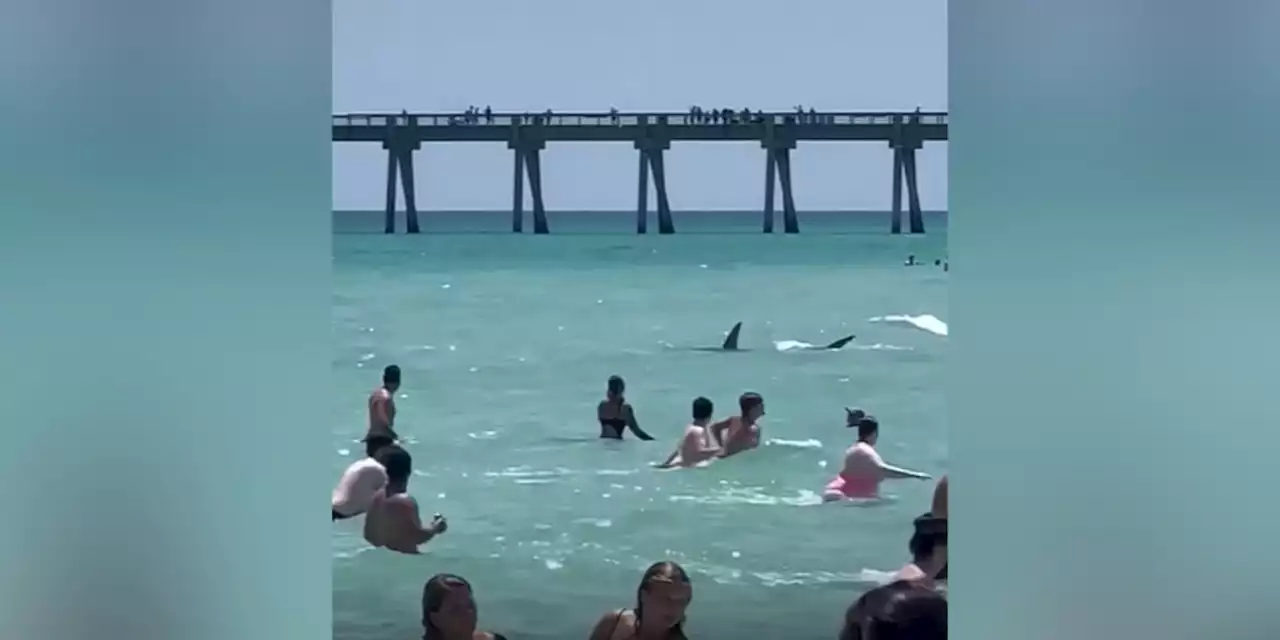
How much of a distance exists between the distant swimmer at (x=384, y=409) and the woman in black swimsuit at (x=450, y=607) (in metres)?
0.25

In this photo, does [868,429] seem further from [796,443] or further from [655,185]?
[655,185]

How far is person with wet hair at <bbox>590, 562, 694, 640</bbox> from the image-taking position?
2.38 meters

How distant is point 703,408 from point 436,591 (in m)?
0.53

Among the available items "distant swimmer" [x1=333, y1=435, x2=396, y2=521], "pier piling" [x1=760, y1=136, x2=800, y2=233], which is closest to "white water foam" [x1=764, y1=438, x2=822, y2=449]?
"pier piling" [x1=760, y1=136, x2=800, y2=233]

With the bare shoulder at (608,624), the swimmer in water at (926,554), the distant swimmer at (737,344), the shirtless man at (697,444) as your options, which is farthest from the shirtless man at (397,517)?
the swimmer in water at (926,554)

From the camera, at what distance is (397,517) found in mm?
2410

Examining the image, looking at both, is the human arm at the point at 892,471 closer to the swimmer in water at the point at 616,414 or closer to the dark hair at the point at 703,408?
the dark hair at the point at 703,408

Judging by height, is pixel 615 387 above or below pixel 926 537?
above

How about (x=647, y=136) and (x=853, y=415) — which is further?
(x=647, y=136)

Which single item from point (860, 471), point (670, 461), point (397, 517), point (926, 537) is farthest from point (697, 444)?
point (397, 517)

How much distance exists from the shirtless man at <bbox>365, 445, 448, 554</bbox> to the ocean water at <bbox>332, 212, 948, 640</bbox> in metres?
0.02
